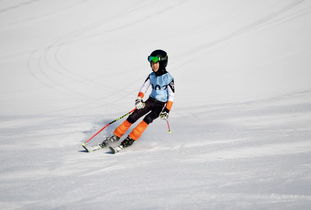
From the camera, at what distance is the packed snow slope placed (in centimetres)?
373

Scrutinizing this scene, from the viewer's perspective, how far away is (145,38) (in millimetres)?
12555

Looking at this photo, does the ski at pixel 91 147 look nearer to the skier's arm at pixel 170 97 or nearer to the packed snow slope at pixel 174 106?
the packed snow slope at pixel 174 106

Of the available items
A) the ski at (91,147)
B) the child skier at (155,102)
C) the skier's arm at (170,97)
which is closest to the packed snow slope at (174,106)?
the ski at (91,147)

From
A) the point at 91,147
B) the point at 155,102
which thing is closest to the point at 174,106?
the point at 155,102

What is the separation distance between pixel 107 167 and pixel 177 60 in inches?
274

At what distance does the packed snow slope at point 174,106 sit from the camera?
3730 mm

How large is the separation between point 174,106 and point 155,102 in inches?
85.6

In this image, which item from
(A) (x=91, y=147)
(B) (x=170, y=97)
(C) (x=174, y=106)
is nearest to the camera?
(A) (x=91, y=147)

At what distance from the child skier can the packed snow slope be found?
0.96ft

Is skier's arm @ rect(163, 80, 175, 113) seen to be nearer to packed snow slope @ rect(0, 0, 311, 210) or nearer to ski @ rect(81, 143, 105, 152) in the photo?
packed snow slope @ rect(0, 0, 311, 210)

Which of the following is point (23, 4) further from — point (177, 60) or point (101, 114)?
point (101, 114)

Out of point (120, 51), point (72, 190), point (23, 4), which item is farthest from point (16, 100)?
point (23, 4)

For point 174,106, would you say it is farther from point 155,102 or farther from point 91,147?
point 91,147

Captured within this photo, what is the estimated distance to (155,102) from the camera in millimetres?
5613
